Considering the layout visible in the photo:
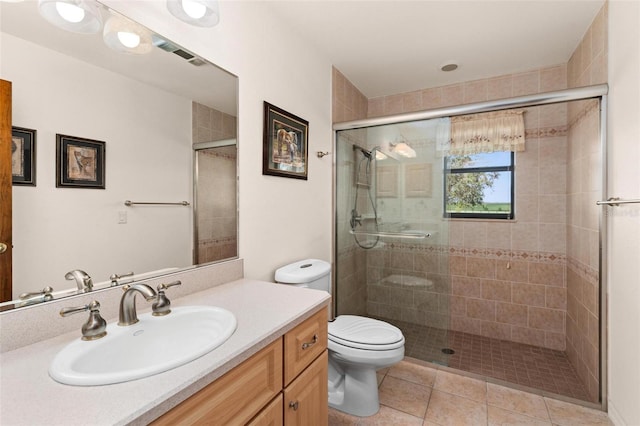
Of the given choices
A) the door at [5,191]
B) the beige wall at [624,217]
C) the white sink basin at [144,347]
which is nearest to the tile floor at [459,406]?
the beige wall at [624,217]

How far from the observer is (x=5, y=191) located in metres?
0.81

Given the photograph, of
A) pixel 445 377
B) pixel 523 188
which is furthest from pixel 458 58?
pixel 445 377

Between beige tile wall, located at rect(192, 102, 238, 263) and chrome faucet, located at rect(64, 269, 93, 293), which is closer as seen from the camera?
chrome faucet, located at rect(64, 269, 93, 293)

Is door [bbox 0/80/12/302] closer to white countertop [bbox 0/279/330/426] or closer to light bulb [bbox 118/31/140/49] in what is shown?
white countertop [bbox 0/279/330/426]

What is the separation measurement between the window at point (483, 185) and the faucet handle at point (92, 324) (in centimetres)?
256

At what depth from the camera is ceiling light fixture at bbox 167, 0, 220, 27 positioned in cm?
114

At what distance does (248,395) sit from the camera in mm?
855

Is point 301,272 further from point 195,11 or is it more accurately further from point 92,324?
point 195,11

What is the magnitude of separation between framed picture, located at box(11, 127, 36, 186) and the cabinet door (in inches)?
40.4

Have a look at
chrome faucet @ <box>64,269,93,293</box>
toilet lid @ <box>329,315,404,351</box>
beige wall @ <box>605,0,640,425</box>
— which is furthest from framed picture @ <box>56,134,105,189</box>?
beige wall @ <box>605,0,640,425</box>

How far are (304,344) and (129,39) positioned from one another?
1326 mm

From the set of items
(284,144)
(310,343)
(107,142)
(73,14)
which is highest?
(73,14)

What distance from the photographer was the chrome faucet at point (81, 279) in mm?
948

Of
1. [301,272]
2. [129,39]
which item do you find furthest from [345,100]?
[129,39]
